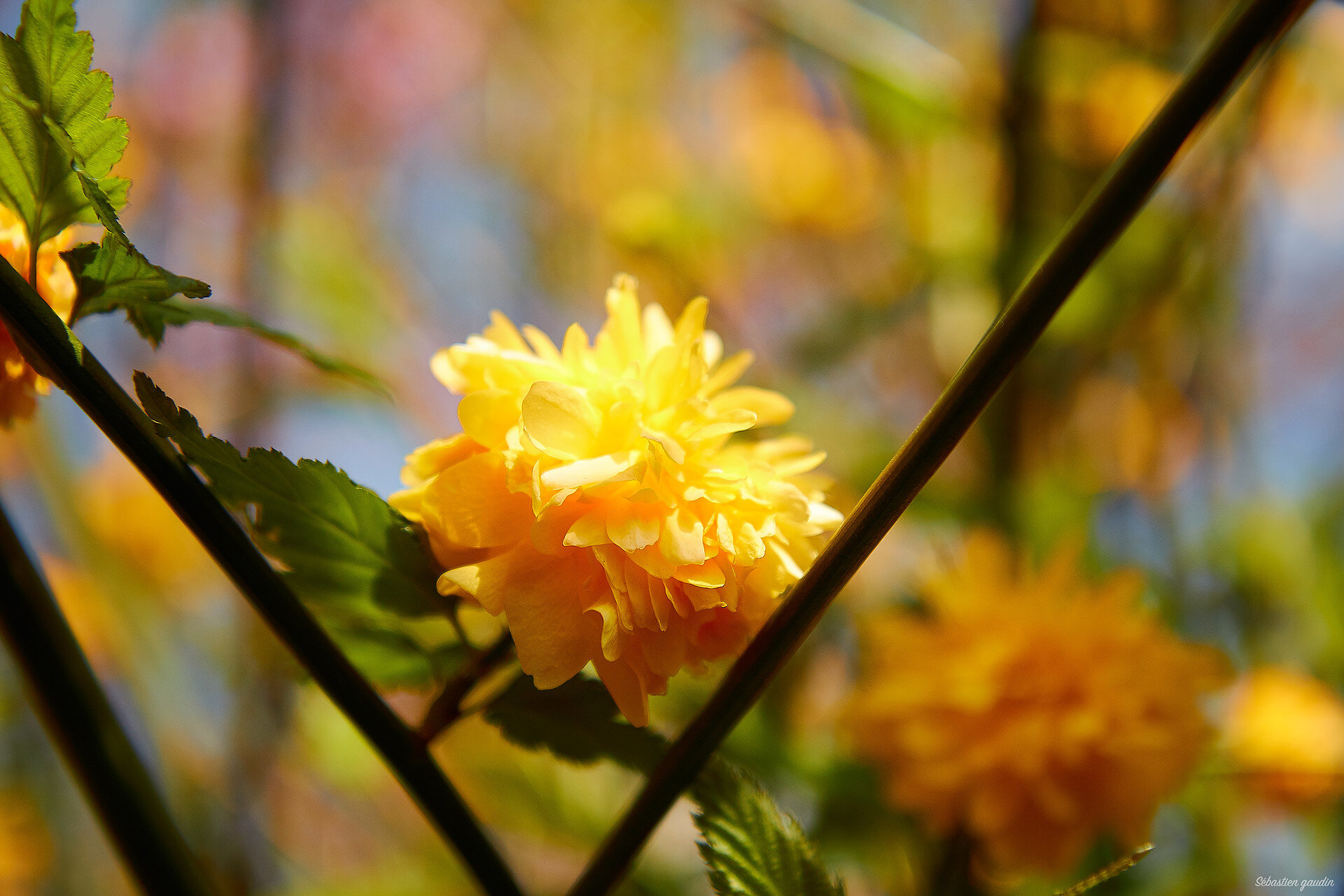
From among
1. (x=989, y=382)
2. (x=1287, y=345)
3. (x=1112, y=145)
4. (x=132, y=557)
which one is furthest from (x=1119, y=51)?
(x=132, y=557)

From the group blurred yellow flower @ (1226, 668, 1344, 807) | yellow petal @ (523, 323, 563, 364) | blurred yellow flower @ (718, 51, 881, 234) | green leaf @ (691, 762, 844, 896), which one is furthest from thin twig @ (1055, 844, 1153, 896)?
blurred yellow flower @ (718, 51, 881, 234)

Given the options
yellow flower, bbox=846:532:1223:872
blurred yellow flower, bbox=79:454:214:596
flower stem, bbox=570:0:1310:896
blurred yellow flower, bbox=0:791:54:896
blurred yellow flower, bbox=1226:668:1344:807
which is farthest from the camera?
blurred yellow flower, bbox=79:454:214:596

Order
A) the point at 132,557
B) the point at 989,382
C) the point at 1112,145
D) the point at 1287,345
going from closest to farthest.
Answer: the point at 989,382, the point at 1112,145, the point at 132,557, the point at 1287,345

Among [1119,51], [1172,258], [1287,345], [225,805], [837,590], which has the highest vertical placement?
[1287,345]

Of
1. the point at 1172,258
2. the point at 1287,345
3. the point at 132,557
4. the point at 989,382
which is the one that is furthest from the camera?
the point at 1287,345

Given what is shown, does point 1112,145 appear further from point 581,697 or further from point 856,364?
point 581,697

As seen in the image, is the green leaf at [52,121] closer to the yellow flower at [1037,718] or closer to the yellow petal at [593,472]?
the yellow petal at [593,472]

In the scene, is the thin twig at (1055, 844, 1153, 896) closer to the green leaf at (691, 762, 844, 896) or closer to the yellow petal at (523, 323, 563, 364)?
the green leaf at (691, 762, 844, 896)
